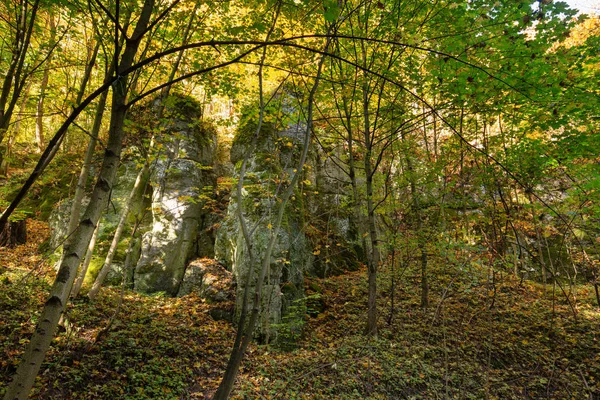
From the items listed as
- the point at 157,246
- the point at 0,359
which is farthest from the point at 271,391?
the point at 157,246

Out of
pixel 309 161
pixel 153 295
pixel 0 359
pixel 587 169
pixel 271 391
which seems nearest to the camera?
pixel 0 359

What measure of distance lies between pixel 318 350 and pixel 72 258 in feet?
17.9

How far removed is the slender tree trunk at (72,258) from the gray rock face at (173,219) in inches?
222

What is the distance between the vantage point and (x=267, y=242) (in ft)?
23.9

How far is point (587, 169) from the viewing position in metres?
5.68

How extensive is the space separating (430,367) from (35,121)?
1547 centimetres

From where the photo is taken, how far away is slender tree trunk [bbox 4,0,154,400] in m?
1.50

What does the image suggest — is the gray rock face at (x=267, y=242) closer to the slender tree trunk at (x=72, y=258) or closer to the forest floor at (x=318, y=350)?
the forest floor at (x=318, y=350)

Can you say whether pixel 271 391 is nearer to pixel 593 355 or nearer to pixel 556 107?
pixel 556 107

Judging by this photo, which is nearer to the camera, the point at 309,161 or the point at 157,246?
the point at 157,246

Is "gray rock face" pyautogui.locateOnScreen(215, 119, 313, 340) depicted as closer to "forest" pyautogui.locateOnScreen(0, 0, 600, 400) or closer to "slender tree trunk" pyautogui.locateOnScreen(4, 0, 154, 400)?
"forest" pyautogui.locateOnScreen(0, 0, 600, 400)

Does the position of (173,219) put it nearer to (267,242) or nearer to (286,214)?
(267,242)

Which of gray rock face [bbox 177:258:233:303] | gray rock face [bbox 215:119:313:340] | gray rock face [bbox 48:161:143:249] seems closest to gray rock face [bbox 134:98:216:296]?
gray rock face [bbox 177:258:233:303]

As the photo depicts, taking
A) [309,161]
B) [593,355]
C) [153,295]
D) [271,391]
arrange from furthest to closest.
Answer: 1. [309,161]
2. [153,295]
3. [593,355]
4. [271,391]
